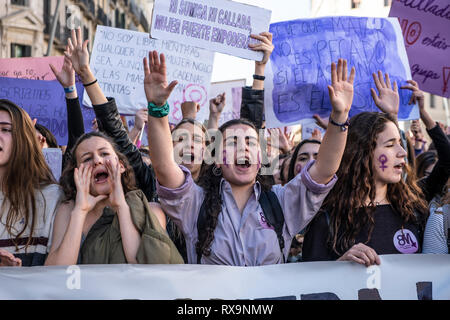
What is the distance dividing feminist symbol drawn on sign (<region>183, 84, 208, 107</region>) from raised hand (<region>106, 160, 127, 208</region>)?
284 centimetres

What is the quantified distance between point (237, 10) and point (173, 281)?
7.67ft

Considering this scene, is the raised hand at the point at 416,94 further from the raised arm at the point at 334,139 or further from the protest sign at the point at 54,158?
the protest sign at the point at 54,158

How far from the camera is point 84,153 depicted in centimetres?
368

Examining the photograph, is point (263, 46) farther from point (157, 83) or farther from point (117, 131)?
point (157, 83)

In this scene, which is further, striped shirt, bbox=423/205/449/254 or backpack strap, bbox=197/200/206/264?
striped shirt, bbox=423/205/449/254

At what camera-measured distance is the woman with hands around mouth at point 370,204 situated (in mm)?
3568

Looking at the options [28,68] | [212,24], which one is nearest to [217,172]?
[212,24]

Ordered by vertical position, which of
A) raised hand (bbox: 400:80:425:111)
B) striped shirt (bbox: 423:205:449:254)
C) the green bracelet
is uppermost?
raised hand (bbox: 400:80:425:111)

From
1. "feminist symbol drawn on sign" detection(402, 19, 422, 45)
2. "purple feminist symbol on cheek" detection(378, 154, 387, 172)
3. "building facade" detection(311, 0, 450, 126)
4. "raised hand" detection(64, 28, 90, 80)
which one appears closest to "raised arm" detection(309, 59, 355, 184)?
"purple feminist symbol on cheek" detection(378, 154, 387, 172)

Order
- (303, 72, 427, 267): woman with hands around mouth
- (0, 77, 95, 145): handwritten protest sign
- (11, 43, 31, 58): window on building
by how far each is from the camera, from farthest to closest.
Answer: (11, 43, 31, 58): window on building, (0, 77, 95, 145): handwritten protest sign, (303, 72, 427, 267): woman with hands around mouth

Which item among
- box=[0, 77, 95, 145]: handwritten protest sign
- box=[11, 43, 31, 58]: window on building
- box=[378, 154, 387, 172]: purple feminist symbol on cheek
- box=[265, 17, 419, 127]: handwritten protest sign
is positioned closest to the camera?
box=[378, 154, 387, 172]: purple feminist symbol on cheek

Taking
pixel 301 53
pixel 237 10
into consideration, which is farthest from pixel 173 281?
pixel 301 53

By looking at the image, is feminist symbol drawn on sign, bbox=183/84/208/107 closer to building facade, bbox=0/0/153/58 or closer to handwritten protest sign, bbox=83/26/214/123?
handwritten protest sign, bbox=83/26/214/123

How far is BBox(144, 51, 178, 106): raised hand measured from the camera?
3213 millimetres
